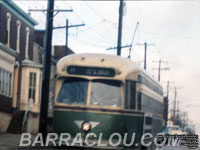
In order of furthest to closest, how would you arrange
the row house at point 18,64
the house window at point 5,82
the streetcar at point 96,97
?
the row house at point 18,64
the house window at point 5,82
the streetcar at point 96,97

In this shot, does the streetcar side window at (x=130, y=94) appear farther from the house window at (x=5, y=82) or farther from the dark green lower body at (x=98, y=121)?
the house window at (x=5, y=82)

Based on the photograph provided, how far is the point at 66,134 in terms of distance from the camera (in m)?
13.2

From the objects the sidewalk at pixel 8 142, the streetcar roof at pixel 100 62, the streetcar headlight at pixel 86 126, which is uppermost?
the streetcar roof at pixel 100 62

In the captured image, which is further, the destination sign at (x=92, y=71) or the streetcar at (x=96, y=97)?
the destination sign at (x=92, y=71)

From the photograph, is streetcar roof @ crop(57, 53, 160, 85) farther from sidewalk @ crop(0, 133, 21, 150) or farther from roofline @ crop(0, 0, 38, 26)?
roofline @ crop(0, 0, 38, 26)

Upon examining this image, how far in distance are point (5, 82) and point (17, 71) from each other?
5.16 m

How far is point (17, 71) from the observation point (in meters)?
32.7

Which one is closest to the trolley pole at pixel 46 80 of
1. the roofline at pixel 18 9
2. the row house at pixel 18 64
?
the row house at pixel 18 64

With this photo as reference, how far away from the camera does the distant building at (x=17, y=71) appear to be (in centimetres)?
2781

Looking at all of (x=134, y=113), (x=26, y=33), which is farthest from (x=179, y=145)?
(x=26, y=33)

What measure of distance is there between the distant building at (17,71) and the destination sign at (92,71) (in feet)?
45.6

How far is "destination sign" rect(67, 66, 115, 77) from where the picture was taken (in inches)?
534

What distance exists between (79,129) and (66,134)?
16.8 inches

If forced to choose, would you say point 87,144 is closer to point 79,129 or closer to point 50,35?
point 79,129
